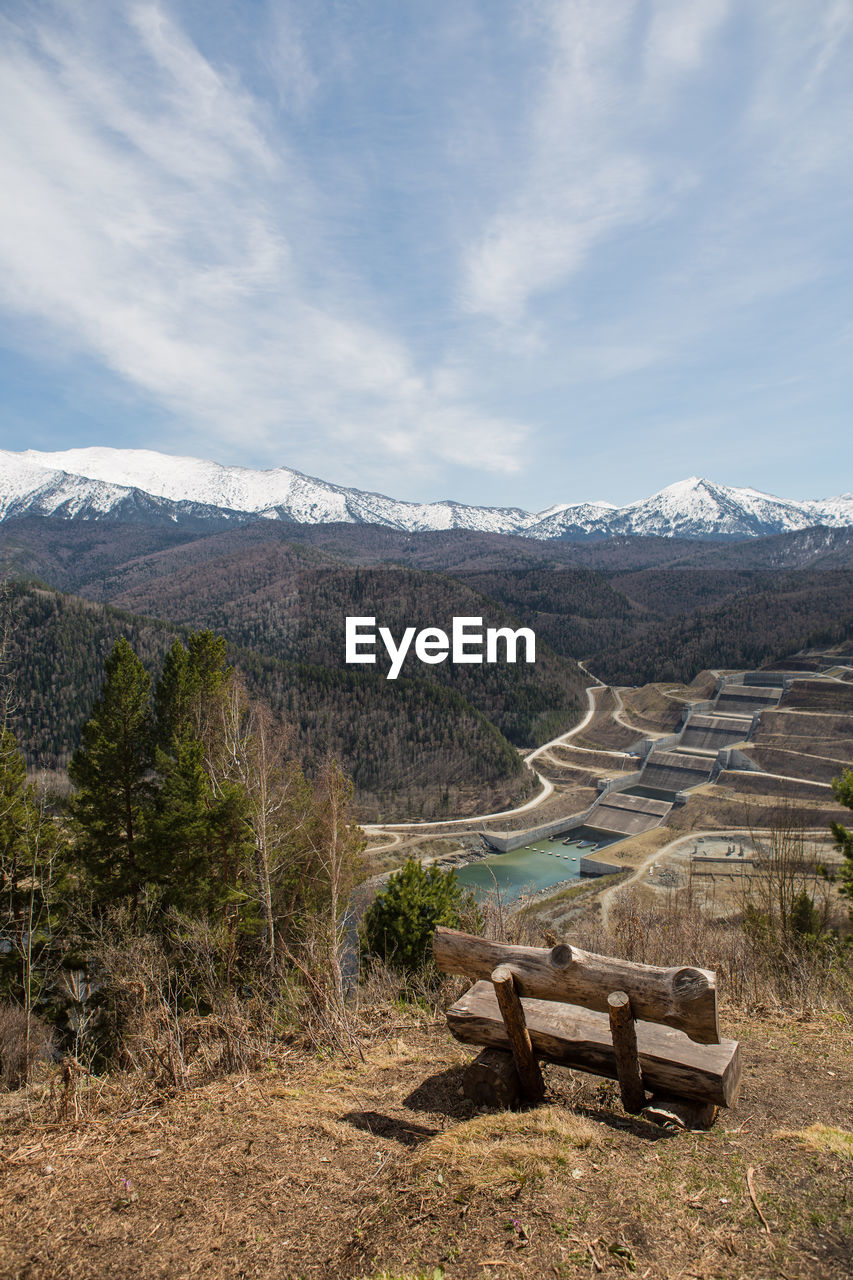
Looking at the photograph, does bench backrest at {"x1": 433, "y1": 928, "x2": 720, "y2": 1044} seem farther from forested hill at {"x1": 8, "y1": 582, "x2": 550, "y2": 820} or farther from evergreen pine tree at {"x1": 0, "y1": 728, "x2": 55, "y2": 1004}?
forested hill at {"x1": 8, "y1": 582, "x2": 550, "y2": 820}

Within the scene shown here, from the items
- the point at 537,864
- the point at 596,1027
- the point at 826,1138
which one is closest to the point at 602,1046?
the point at 596,1027

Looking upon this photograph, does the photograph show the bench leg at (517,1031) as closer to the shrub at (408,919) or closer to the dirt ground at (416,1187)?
the dirt ground at (416,1187)

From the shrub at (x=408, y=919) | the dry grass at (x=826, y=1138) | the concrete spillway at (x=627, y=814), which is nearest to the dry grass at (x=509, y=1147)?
the dry grass at (x=826, y=1138)

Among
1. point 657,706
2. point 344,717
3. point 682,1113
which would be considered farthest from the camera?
point 657,706

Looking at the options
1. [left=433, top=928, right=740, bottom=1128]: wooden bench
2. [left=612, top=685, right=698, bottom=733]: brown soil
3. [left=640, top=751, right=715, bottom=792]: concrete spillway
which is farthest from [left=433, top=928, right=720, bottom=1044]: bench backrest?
[left=612, top=685, right=698, bottom=733]: brown soil

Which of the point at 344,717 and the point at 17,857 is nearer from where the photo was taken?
the point at 17,857

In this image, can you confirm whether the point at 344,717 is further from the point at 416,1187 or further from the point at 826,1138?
the point at 416,1187

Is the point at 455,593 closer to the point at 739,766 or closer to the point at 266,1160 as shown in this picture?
the point at 739,766
